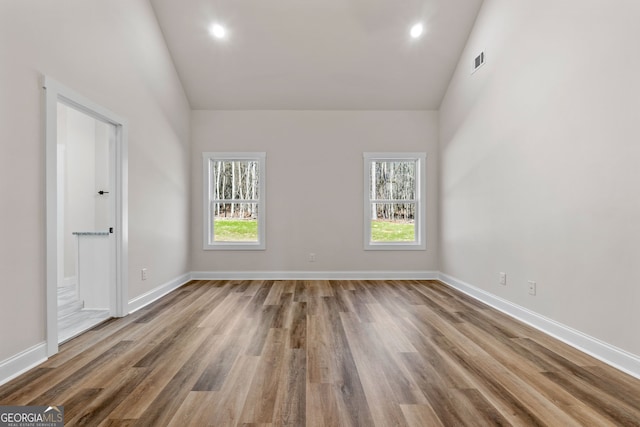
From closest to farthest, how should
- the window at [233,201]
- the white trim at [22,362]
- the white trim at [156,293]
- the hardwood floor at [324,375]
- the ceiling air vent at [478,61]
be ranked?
the hardwood floor at [324,375] → the white trim at [22,362] → the white trim at [156,293] → the ceiling air vent at [478,61] → the window at [233,201]

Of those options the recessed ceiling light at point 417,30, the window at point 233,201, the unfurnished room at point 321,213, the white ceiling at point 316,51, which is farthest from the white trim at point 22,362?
the recessed ceiling light at point 417,30

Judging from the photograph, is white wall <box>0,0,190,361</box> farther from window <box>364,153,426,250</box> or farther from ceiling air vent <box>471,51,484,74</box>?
ceiling air vent <box>471,51,484,74</box>

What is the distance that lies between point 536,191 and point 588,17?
1413 millimetres

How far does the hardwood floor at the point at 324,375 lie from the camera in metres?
1.59

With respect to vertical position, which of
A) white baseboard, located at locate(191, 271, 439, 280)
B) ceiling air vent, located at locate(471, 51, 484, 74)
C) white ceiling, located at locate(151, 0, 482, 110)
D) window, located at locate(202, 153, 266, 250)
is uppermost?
white ceiling, located at locate(151, 0, 482, 110)

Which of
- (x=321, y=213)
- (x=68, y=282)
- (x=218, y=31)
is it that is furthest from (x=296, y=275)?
(x=218, y=31)

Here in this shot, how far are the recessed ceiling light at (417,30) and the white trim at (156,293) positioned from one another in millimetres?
4759

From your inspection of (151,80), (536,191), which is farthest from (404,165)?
(151,80)

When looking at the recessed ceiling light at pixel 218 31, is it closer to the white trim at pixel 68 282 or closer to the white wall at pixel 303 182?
the white wall at pixel 303 182

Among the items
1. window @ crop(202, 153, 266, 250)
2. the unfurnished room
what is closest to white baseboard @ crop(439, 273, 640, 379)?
the unfurnished room

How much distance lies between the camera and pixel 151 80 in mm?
3818

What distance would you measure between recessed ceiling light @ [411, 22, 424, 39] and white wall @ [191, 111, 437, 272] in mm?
1250

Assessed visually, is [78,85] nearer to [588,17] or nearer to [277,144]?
[277,144]

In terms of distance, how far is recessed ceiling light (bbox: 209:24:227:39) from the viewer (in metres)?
4.08
